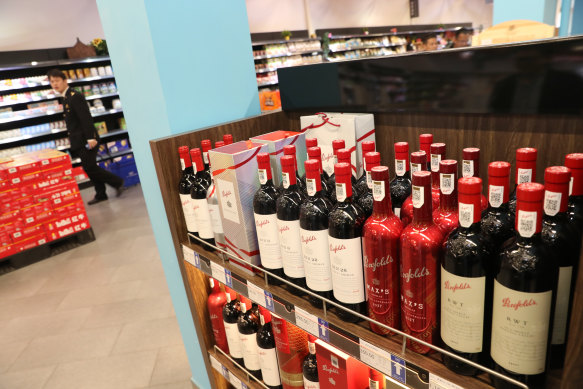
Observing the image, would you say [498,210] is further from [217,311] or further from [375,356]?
[217,311]

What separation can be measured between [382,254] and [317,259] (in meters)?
0.20

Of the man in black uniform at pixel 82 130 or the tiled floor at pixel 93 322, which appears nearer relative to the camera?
the tiled floor at pixel 93 322

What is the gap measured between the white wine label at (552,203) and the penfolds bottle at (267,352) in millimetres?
1139

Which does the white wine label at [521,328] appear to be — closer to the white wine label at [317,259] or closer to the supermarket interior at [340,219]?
the supermarket interior at [340,219]

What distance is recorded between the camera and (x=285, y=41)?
29.5 feet

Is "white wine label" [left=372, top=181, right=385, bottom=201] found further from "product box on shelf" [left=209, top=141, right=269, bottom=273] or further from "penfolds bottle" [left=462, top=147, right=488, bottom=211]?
"product box on shelf" [left=209, top=141, right=269, bottom=273]

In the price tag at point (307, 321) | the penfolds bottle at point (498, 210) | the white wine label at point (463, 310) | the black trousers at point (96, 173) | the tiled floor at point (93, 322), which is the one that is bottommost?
the tiled floor at point (93, 322)

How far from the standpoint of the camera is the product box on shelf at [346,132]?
4.52ft

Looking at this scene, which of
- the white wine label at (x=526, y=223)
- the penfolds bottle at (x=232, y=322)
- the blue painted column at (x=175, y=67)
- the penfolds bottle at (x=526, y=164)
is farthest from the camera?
the penfolds bottle at (x=232, y=322)

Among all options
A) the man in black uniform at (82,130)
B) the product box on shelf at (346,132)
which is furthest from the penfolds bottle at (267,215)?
the man in black uniform at (82,130)

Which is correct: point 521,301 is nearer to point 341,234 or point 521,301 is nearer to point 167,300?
point 341,234

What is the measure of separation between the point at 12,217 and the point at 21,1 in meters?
4.93

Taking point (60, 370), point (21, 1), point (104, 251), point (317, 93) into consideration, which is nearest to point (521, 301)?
point (317, 93)

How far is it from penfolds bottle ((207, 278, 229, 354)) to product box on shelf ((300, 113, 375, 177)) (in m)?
0.79
